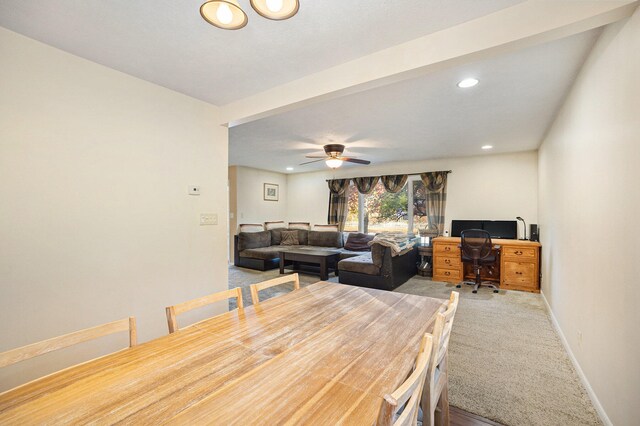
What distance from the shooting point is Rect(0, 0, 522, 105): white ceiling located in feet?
5.05

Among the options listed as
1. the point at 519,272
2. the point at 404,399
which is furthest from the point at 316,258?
the point at 404,399

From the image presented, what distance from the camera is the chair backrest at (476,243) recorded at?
445 cm

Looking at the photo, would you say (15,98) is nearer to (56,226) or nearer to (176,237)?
(56,226)

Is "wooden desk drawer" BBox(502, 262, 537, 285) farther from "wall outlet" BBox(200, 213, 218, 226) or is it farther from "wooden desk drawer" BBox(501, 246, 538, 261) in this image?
"wall outlet" BBox(200, 213, 218, 226)

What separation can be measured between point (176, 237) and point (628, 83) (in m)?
3.27

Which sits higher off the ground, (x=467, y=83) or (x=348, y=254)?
(x=467, y=83)

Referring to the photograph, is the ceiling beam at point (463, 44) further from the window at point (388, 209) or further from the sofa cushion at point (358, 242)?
the window at point (388, 209)

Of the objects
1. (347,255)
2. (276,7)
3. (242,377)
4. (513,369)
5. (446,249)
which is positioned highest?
(276,7)

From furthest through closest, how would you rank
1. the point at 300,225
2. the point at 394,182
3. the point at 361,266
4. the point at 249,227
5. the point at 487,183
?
the point at 300,225, the point at 249,227, the point at 394,182, the point at 487,183, the point at 361,266

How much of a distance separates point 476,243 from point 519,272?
33.6 inches

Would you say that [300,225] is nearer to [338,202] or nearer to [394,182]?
[338,202]

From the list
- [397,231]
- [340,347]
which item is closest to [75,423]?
[340,347]

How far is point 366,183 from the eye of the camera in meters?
6.73

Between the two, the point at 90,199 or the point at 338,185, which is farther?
the point at 338,185
